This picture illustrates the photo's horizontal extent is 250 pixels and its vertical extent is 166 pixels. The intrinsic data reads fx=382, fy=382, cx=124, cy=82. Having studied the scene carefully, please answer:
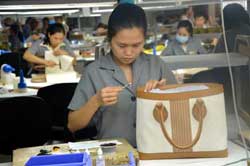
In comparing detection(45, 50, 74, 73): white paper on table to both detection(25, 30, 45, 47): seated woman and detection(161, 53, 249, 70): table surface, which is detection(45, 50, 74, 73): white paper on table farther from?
detection(161, 53, 249, 70): table surface

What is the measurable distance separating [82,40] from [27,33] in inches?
40.8

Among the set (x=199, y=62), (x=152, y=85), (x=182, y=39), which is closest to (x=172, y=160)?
(x=152, y=85)

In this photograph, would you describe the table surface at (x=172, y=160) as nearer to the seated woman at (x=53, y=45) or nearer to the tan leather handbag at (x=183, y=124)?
the tan leather handbag at (x=183, y=124)

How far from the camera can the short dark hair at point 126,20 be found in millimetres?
1557

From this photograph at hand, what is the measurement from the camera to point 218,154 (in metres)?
1.33

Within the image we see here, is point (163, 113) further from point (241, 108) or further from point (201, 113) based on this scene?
point (241, 108)

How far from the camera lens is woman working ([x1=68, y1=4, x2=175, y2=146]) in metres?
1.56

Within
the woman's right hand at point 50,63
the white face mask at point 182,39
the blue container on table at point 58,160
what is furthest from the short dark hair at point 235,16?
the woman's right hand at point 50,63

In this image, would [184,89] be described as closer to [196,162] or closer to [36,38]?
[196,162]

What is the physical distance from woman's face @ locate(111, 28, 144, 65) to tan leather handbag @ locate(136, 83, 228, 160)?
0.95 feet

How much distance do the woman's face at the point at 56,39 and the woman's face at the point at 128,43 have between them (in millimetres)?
2752

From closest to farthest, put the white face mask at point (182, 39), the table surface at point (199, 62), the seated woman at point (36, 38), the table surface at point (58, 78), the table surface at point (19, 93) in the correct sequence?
the table surface at point (199, 62) → the table surface at point (19, 93) → the table surface at point (58, 78) → the white face mask at point (182, 39) → the seated woman at point (36, 38)

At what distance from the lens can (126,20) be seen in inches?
61.3

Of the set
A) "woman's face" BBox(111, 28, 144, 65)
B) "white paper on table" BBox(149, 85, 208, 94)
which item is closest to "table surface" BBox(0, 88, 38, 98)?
"woman's face" BBox(111, 28, 144, 65)
